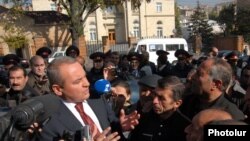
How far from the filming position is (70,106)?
2.64 meters

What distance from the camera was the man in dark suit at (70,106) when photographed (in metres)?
2.47

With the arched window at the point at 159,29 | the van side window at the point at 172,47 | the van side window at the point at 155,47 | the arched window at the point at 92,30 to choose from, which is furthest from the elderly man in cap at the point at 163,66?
the arched window at the point at 159,29

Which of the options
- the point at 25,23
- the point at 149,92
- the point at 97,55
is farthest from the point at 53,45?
the point at 149,92

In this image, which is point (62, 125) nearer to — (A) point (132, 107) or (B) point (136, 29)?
(A) point (132, 107)

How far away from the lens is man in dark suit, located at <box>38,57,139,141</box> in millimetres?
2471

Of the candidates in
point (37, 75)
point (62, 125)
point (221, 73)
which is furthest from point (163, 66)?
point (62, 125)

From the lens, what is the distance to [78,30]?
23547 millimetres

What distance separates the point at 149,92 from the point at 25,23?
2889 cm

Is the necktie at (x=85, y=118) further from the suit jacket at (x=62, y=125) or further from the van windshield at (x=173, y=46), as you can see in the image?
the van windshield at (x=173, y=46)

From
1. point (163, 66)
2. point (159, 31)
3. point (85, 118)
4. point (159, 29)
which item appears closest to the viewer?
point (85, 118)

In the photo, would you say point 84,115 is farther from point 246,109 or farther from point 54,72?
point 246,109

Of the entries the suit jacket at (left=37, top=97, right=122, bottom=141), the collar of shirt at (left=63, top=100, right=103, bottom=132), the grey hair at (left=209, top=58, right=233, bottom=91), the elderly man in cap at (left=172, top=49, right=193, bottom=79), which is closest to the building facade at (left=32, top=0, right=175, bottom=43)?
the elderly man in cap at (left=172, top=49, right=193, bottom=79)

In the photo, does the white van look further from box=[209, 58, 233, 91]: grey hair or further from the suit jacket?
the suit jacket

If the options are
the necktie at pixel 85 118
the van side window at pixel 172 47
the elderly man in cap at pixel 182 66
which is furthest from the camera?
the van side window at pixel 172 47
